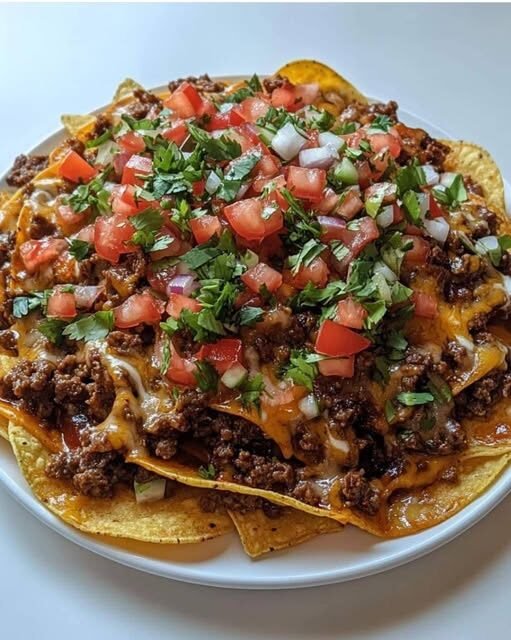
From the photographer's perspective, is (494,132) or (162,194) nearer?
(162,194)

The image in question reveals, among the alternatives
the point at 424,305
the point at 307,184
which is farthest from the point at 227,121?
the point at 424,305

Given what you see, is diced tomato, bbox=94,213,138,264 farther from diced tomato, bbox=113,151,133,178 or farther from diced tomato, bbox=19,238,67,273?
diced tomato, bbox=113,151,133,178

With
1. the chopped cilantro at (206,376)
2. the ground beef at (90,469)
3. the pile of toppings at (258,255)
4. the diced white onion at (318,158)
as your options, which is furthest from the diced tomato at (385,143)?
the ground beef at (90,469)

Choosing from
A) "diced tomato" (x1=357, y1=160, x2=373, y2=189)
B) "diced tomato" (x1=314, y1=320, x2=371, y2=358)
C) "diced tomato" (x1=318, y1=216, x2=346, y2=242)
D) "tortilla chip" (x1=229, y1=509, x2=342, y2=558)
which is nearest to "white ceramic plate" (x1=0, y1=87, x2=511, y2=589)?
"tortilla chip" (x1=229, y1=509, x2=342, y2=558)

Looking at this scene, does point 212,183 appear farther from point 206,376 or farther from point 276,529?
point 276,529

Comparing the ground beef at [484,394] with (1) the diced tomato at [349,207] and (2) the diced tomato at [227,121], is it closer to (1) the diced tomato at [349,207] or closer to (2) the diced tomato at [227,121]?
(1) the diced tomato at [349,207]

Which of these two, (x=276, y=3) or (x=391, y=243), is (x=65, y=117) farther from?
(x=276, y=3)

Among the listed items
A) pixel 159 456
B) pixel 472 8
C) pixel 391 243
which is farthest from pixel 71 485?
pixel 472 8
